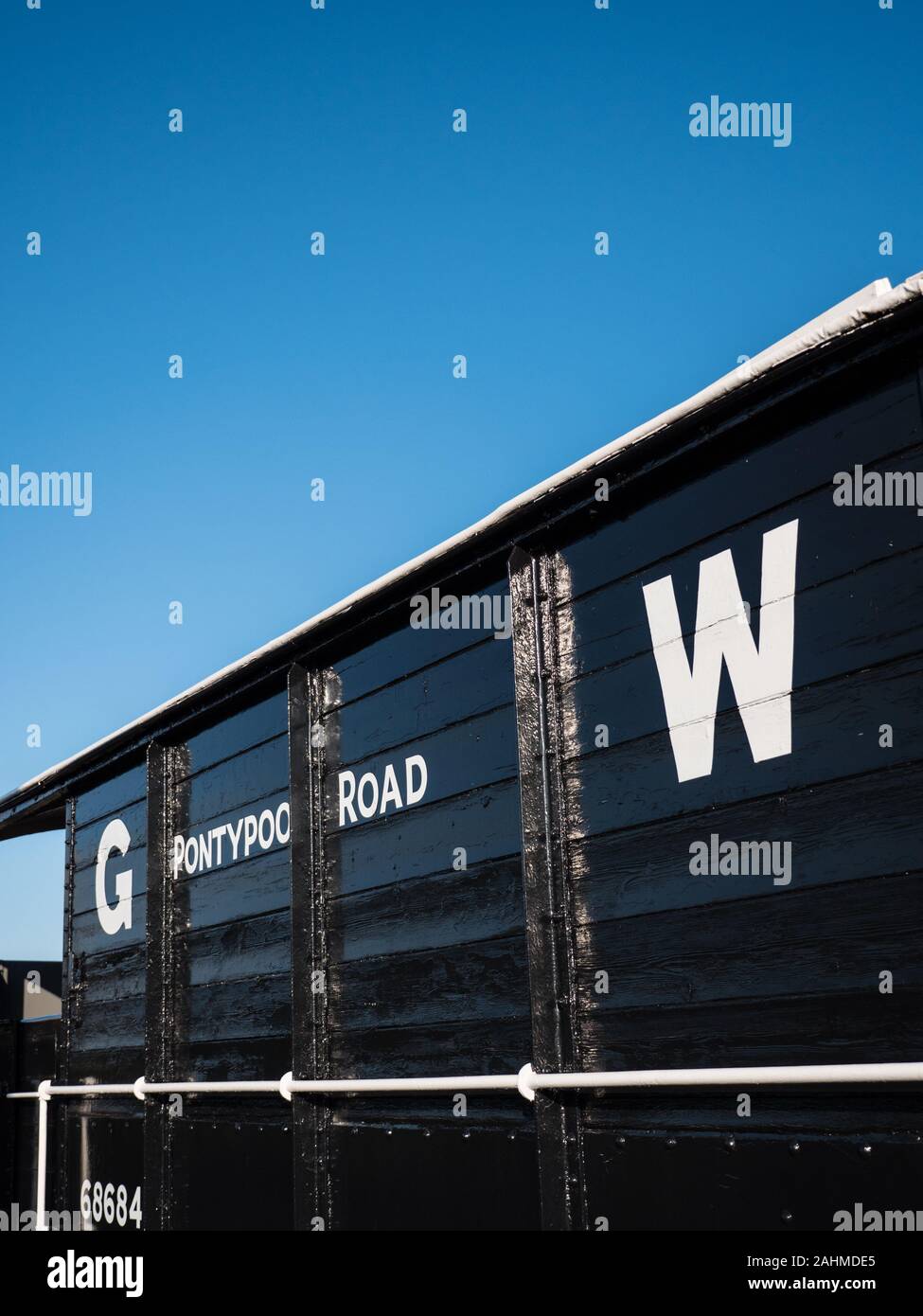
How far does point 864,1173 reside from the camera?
7.98 ft

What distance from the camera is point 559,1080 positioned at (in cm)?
305

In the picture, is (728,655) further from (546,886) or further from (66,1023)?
(66,1023)

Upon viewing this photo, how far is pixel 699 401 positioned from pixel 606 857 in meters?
1.14

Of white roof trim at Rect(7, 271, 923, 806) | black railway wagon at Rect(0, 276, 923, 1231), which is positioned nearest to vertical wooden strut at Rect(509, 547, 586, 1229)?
black railway wagon at Rect(0, 276, 923, 1231)

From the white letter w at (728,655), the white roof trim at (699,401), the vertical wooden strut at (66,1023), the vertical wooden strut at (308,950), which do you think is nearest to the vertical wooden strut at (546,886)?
the white roof trim at (699,401)

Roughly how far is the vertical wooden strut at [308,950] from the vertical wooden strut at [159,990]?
1166 mm

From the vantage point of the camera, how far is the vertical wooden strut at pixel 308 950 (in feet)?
13.2

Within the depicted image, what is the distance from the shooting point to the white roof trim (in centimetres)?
246

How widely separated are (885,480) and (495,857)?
154 centimetres

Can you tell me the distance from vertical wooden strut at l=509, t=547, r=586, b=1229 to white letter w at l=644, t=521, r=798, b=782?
420 millimetres

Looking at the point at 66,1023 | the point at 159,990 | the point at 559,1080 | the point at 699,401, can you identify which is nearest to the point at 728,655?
the point at 699,401

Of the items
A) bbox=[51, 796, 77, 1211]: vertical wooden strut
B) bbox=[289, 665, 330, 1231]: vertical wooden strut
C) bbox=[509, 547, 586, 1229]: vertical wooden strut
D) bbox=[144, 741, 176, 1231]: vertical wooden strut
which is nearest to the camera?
bbox=[509, 547, 586, 1229]: vertical wooden strut

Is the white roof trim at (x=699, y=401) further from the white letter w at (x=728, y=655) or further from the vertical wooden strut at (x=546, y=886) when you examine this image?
the white letter w at (x=728, y=655)

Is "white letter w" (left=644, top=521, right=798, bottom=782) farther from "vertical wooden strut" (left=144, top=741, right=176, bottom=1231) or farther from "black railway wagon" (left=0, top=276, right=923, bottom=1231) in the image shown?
"vertical wooden strut" (left=144, top=741, right=176, bottom=1231)
